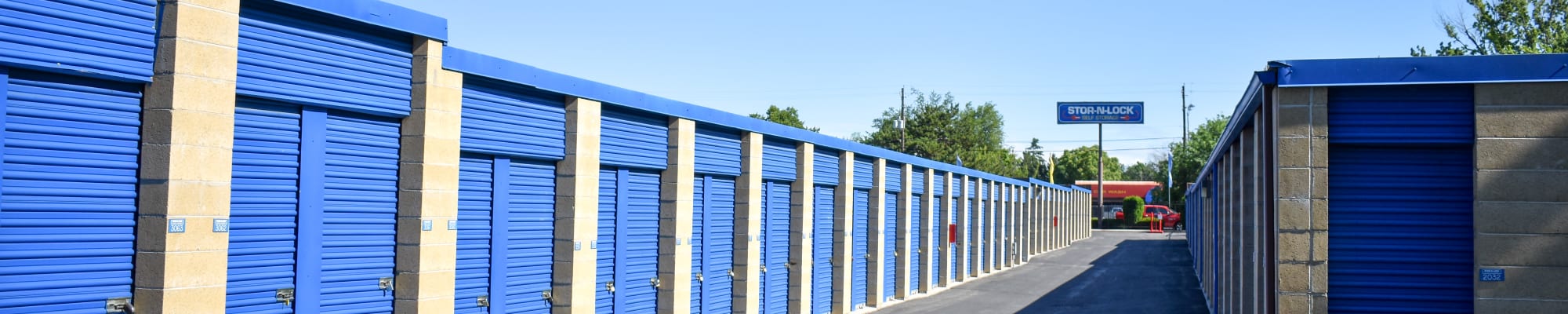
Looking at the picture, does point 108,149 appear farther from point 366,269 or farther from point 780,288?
point 780,288

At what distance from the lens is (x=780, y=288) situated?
23.6 m

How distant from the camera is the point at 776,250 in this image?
23.2 m

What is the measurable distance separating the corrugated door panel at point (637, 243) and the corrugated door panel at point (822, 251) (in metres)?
6.56

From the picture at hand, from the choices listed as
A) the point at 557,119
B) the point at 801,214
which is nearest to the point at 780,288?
the point at 801,214

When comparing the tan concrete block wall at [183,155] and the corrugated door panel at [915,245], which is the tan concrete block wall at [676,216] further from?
the corrugated door panel at [915,245]

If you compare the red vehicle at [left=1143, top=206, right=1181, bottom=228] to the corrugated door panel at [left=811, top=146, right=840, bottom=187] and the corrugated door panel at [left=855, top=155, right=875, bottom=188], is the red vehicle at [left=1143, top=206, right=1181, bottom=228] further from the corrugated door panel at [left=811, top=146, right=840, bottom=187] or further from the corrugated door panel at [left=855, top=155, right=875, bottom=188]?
the corrugated door panel at [left=811, top=146, right=840, bottom=187]

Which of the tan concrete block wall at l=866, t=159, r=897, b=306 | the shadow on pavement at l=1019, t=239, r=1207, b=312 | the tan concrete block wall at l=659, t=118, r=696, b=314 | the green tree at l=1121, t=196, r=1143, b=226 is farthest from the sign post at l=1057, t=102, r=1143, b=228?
the tan concrete block wall at l=659, t=118, r=696, b=314

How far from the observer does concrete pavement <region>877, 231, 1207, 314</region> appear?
28.1m

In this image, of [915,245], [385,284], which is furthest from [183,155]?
[915,245]

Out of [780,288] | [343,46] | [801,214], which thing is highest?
[343,46]

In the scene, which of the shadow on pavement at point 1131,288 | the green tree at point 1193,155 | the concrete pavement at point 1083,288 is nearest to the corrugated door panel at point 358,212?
the concrete pavement at point 1083,288

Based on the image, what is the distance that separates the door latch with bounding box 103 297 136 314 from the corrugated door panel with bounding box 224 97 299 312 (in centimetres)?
108

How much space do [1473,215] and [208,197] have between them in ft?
40.5

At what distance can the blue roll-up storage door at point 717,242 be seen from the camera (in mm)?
19938
